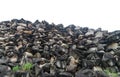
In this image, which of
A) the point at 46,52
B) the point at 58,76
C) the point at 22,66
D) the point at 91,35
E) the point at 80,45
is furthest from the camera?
the point at 91,35

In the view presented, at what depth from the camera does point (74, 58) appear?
20.2 metres

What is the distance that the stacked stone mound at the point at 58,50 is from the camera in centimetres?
1870

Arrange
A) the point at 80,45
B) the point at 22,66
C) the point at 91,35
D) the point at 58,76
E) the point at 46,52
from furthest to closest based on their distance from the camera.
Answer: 1. the point at 91,35
2. the point at 80,45
3. the point at 46,52
4. the point at 22,66
5. the point at 58,76

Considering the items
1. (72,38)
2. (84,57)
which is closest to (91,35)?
(72,38)

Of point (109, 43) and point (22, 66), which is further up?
point (109, 43)

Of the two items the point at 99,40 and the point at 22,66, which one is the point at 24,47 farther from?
the point at 99,40

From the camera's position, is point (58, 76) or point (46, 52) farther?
point (46, 52)

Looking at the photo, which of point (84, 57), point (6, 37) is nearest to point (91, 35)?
point (84, 57)

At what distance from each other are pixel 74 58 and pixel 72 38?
480 cm

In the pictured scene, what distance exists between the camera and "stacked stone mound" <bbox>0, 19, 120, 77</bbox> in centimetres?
1870

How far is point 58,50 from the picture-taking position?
21.4 metres

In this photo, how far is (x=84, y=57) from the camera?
67.2ft

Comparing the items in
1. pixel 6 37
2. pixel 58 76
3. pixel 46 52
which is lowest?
pixel 58 76

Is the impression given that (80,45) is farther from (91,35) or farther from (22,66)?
(22,66)
